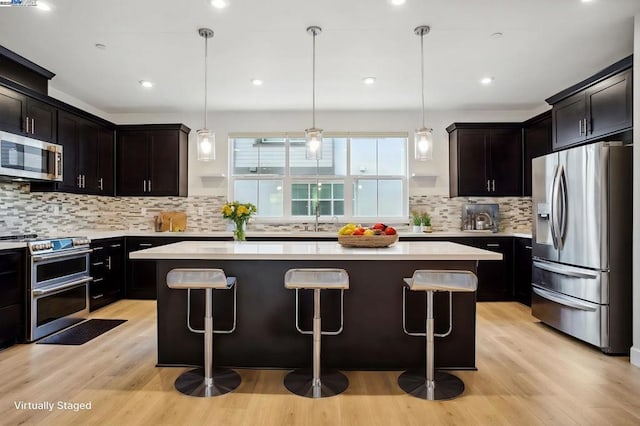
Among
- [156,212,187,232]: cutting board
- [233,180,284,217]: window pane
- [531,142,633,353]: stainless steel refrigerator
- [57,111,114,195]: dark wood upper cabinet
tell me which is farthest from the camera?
[233,180,284,217]: window pane

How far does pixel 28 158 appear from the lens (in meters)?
3.75

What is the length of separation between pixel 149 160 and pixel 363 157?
10.2 ft

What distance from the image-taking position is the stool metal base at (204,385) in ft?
8.13

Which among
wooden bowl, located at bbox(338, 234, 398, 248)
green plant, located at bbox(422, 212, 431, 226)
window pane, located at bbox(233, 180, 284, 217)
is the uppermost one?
window pane, located at bbox(233, 180, 284, 217)

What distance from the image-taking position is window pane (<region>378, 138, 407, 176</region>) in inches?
229

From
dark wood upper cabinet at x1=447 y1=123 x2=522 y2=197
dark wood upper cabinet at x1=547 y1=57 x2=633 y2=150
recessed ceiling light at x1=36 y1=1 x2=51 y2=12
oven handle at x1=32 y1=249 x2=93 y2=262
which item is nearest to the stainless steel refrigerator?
dark wood upper cabinet at x1=547 y1=57 x2=633 y2=150

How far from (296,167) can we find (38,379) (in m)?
3.97

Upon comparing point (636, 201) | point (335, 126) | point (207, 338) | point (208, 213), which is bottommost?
point (207, 338)

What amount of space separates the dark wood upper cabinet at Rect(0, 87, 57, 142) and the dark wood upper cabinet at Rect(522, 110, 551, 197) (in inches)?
225

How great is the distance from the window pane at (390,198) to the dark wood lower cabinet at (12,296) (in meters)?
4.30

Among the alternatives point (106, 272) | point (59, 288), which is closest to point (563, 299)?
point (59, 288)

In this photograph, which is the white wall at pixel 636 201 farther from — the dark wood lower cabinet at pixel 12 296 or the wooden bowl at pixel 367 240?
the dark wood lower cabinet at pixel 12 296

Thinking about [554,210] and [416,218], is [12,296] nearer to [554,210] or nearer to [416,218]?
[416,218]

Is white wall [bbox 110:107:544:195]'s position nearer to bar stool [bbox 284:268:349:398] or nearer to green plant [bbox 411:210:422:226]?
green plant [bbox 411:210:422:226]
